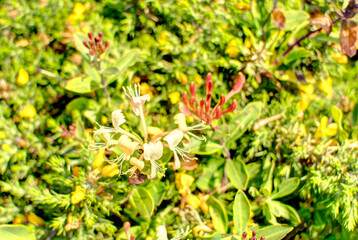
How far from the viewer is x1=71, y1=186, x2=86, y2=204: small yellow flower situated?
1.65 m

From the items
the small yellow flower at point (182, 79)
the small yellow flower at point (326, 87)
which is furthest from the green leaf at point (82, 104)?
the small yellow flower at point (326, 87)

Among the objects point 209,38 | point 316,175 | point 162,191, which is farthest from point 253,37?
point 162,191

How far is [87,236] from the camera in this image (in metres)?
1.74

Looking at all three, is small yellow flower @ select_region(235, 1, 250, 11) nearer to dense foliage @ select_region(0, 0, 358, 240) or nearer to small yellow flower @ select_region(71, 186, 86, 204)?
dense foliage @ select_region(0, 0, 358, 240)

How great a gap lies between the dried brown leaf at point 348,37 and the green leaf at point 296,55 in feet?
0.80

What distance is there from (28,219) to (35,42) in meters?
1.22

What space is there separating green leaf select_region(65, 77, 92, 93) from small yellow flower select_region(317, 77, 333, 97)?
168 cm

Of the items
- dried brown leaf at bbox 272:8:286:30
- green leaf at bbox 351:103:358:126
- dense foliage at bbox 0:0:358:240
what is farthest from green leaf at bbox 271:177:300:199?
dried brown leaf at bbox 272:8:286:30

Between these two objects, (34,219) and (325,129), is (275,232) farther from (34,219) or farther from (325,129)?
(34,219)

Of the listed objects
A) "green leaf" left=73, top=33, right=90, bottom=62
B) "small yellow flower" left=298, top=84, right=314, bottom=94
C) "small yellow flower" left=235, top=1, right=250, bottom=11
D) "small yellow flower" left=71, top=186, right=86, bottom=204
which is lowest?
"small yellow flower" left=71, top=186, right=86, bottom=204

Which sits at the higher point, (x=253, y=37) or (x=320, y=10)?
(x=320, y=10)

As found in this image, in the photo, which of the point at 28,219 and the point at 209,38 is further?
the point at 209,38

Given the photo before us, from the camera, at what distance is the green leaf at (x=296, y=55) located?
7.17 ft

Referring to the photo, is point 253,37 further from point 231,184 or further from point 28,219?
point 28,219
